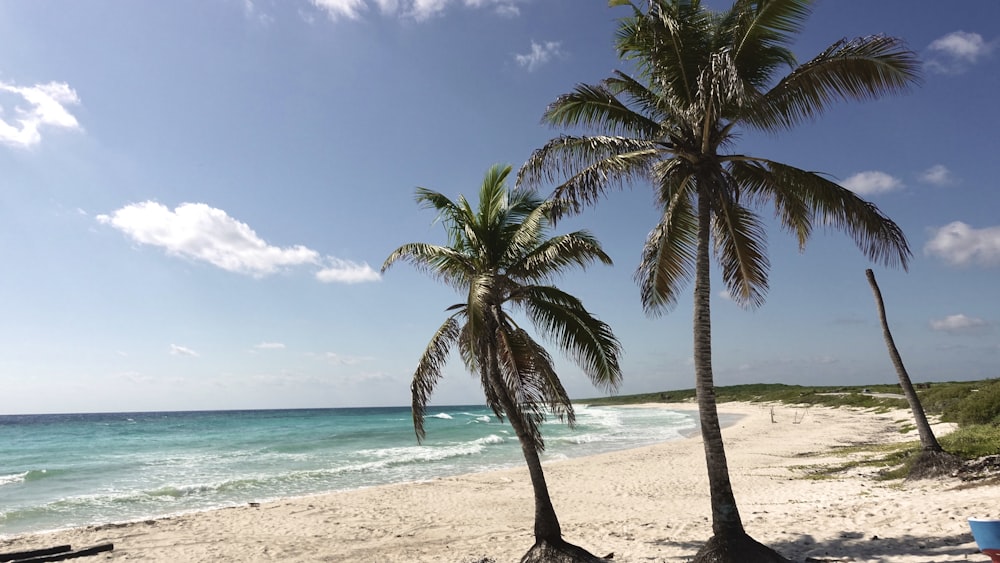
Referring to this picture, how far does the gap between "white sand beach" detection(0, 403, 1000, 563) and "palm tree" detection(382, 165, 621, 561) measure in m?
2.49

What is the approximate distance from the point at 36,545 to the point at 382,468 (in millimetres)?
13571

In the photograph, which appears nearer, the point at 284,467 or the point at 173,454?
the point at 284,467

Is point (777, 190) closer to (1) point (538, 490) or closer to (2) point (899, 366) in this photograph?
(1) point (538, 490)

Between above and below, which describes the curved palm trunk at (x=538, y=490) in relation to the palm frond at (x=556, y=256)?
below

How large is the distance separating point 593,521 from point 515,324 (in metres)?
6.29

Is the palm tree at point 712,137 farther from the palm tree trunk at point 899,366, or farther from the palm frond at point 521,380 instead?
the palm tree trunk at point 899,366

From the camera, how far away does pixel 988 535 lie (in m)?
5.00

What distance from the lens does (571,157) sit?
8.03m

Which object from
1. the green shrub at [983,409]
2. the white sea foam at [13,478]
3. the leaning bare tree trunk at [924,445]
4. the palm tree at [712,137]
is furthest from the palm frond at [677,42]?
the white sea foam at [13,478]

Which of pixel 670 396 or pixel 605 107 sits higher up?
pixel 605 107

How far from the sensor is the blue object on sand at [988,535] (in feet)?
16.2

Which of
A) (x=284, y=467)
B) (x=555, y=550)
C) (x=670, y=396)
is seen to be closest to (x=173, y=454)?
(x=284, y=467)

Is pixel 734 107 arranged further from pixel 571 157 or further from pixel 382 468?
pixel 382 468

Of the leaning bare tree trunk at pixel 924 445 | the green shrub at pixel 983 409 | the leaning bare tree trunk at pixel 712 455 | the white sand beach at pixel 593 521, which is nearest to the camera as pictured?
the leaning bare tree trunk at pixel 712 455
